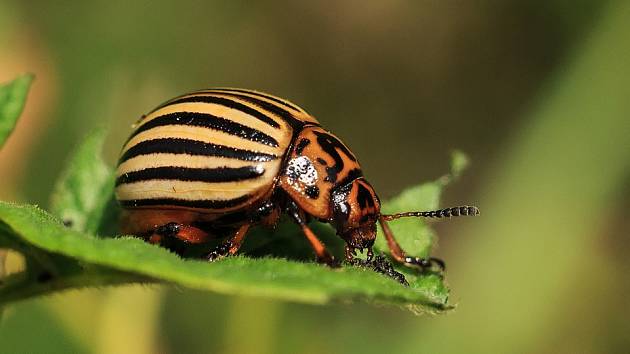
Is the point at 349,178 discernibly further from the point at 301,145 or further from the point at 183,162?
the point at 183,162

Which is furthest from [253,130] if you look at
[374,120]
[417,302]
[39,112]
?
[374,120]

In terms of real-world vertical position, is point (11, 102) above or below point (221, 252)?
above

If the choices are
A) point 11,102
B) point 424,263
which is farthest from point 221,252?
point 11,102

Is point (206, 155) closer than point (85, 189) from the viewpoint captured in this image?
Yes

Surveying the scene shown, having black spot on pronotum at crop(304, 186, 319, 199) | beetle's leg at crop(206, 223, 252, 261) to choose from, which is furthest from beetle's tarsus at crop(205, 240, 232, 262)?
black spot on pronotum at crop(304, 186, 319, 199)

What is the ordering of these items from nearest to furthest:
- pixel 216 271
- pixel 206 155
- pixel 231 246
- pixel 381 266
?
1. pixel 216 271
2. pixel 381 266
3. pixel 231 246
4. pixel 206 155

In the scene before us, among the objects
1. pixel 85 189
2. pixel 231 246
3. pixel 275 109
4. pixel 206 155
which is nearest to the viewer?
pixel 231 246

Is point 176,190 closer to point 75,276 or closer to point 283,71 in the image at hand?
point 75,276

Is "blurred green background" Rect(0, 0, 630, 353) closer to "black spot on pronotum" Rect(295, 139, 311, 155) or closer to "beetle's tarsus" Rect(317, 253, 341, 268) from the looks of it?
"black spot on pronotum" Rect(295, 139, 311, 155)
